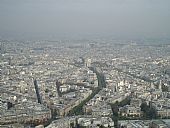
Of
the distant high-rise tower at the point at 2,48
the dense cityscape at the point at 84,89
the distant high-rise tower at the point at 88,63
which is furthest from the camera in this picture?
the distant high-rise tower at the point at 2,48

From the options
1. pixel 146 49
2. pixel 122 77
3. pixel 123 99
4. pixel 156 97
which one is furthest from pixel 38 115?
→ pixel 146 49

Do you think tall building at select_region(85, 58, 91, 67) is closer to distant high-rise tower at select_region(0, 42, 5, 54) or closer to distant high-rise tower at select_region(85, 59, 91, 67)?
distant high-rise tower at select_region(85, 59, 91, 67)

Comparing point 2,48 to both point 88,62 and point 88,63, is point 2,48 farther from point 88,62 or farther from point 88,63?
point 88,63

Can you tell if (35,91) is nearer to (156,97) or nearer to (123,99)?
(123,99)

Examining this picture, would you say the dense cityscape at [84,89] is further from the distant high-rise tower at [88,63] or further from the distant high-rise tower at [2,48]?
the distant high-rise tower at [2,48]

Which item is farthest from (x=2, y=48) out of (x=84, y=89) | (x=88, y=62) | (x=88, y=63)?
(x=84, y=89)

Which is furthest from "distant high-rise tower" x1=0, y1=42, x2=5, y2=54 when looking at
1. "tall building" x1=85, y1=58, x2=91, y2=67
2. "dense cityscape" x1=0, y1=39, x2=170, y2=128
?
"tall building" x1=85, y1=58, x2=91, y2=67

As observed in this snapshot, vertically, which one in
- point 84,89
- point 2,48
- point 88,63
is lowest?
point 84,89

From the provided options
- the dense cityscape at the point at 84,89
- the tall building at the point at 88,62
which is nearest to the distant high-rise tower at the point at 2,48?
the dense cityscape at the point at 84,89
